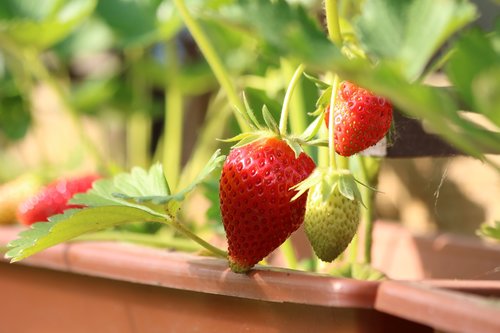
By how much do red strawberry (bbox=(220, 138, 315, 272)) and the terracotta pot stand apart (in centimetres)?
2

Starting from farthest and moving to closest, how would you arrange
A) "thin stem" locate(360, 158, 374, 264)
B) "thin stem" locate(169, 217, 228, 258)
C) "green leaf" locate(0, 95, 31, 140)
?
"green leaf" locate(0, 95, 31, 140), "thin stem" locate(360, 158, 374, 264), "thin stem" locate(169, 217, 228, 258)

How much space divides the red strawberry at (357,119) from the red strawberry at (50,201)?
1.40ft

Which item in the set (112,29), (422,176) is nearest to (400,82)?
(422,176)

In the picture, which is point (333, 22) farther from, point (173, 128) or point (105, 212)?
point (173, 128)

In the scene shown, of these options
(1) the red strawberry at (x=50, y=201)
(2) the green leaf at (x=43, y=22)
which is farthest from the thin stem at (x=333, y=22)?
(2) the green leaf at (x=43, y=22)

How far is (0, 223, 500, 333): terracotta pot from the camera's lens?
521 mm

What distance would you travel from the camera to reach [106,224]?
0.61 meters

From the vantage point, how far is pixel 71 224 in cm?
59

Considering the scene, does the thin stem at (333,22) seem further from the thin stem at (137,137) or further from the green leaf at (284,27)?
the thin stem at (137,137)

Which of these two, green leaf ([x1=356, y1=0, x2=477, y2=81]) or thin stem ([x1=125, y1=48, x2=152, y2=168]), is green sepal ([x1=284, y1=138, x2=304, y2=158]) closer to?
green leaf ([x1=356, y1=0, x2=477, y2=81])

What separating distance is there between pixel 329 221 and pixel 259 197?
5cm

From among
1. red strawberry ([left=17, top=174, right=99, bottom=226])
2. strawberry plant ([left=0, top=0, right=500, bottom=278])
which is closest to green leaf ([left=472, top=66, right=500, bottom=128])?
strawberry plant ([left=0, top=0, right=500, bottom=278])

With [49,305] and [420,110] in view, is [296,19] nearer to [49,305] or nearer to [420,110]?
[420,110]

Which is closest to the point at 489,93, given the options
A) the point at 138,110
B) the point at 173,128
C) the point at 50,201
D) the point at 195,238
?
the point at 195,238
